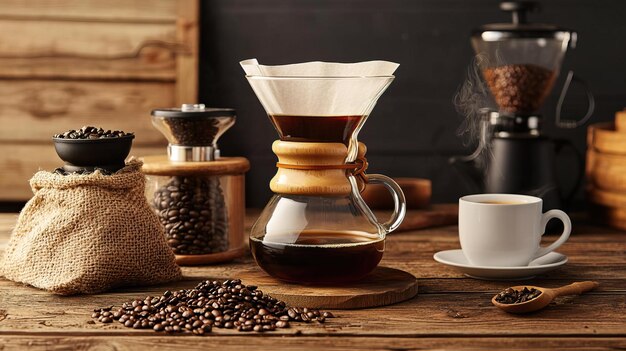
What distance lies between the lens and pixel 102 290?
123 cm

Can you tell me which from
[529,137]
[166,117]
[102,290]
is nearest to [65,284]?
[102,290]

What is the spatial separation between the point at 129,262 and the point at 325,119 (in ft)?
1.13

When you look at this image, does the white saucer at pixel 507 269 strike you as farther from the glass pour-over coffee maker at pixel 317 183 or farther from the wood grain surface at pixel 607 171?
the wood grain surface at pixel 607 171

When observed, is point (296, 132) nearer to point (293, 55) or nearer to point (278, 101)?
point (278, 101)

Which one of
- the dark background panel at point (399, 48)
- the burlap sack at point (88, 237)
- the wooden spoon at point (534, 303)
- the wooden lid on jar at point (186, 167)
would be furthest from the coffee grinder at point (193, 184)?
the dark background panel at point (399, 48)

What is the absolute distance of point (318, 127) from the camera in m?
1.17

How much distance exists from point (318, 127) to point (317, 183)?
0.07 m

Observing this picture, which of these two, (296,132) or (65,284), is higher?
(296,132)

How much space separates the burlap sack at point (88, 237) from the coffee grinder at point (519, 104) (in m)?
0.78

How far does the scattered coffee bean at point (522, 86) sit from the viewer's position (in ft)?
5.98

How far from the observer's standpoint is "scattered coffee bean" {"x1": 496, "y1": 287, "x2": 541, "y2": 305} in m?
1.13

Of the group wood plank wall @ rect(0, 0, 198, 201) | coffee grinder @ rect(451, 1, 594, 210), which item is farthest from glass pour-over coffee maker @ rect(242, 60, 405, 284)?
wood plank wall @ rect(0, 0, 198, 201)

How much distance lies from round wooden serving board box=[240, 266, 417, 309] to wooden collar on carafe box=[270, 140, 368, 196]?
126 mm

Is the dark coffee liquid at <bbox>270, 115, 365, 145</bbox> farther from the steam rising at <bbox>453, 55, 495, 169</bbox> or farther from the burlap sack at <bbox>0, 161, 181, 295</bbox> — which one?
the steam rising at <bbox>453, 55, 495, 169</bbox>
